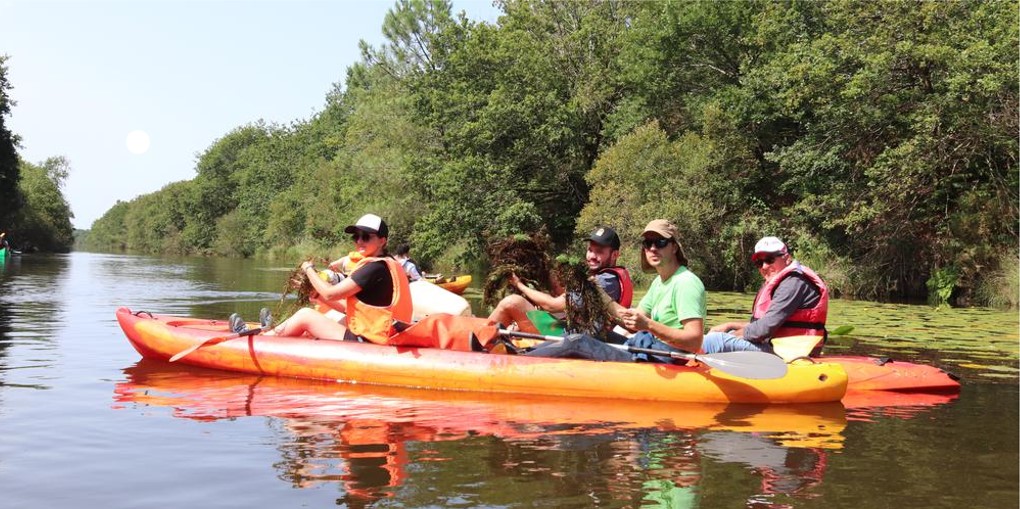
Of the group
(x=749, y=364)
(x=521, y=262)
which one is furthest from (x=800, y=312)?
(x=521, y=262)

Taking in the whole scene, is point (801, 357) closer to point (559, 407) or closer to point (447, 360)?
point (559, 407)

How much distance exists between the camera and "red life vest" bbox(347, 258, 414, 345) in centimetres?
750

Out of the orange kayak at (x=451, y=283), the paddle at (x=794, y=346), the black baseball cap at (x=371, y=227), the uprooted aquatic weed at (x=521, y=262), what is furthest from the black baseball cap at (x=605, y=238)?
the orange kayak at (x=451, y=283)

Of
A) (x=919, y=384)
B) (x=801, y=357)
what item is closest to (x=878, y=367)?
(x=919, y=384)

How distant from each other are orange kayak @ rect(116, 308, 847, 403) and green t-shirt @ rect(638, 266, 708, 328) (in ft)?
1.84

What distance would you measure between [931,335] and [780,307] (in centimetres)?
572

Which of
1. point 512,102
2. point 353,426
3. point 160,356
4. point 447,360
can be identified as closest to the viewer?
point 353,426

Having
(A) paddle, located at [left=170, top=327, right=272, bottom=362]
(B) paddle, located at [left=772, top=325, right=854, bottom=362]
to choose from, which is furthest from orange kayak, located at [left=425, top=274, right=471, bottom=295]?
(B) paddle, located at [left=772, top=325, right=854, bottom=362]

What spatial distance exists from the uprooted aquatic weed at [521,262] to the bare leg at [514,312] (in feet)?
0.37

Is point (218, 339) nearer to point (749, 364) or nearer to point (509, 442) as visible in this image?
point (509, 442)

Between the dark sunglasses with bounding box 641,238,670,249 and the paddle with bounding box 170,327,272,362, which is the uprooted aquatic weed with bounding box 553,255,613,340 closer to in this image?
the dark sunglasses with bounding box 641,238,670,249

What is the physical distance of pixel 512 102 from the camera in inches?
1164

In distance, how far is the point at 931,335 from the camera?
38.7 ft

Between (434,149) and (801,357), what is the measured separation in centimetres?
2719
